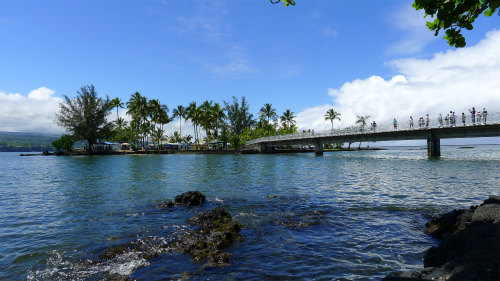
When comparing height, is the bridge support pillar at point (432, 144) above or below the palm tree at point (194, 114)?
below

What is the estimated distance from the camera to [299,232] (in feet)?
27.7

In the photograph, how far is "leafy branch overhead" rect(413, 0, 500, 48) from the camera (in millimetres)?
5281

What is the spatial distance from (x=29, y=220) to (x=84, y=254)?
5.43 m

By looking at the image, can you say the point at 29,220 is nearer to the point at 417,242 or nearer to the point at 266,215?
the point at 266,215

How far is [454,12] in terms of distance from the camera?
5387 millimetres

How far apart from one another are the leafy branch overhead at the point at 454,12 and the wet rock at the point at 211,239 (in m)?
6.81

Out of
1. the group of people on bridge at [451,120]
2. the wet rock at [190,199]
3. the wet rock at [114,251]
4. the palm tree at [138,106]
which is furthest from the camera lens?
the palm tree at [138,106]

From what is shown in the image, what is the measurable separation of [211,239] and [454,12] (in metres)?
7.57

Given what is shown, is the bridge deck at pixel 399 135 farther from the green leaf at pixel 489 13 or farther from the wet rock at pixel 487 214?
the green leaf at pixel 489 13

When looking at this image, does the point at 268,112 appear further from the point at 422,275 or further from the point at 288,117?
the point at 422,275

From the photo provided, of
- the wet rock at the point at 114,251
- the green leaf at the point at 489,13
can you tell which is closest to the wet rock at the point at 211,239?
the wet rock at the point at 114,251

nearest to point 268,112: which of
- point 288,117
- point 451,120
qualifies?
point 288,117

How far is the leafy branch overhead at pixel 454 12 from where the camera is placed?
528cm

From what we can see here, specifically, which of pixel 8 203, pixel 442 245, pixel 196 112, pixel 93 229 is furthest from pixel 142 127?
pixel 442 245
